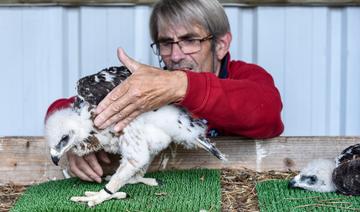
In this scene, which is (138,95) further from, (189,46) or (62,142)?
(189,46)

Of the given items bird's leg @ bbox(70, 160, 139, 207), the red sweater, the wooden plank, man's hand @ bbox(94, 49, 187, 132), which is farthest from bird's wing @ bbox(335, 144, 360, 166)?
the wooden plank

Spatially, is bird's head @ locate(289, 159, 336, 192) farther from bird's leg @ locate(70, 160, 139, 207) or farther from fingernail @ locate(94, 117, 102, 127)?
fingernail @ locate(94, 117, 102, 127)

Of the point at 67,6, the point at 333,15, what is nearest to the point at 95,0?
the point at 67,6

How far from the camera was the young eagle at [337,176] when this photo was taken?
2797 millimetres

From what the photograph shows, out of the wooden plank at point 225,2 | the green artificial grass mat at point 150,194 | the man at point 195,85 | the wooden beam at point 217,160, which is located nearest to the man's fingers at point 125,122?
the man at point 195,85

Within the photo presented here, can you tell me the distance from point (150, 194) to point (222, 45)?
1095 mm

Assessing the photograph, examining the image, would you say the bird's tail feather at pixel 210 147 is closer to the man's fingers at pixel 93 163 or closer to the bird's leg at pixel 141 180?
the bird's leg at pixel 141 180

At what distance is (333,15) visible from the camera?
461cm

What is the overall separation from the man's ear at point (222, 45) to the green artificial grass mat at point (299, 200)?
3.14 feet

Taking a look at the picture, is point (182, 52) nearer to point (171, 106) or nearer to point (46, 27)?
point (171, 106)

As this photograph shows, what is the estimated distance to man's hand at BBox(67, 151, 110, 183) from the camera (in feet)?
9.95

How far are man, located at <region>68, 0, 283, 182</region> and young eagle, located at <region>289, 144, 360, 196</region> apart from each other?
317mm

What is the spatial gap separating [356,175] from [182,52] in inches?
42.1

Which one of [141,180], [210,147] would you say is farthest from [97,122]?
[210,147]
